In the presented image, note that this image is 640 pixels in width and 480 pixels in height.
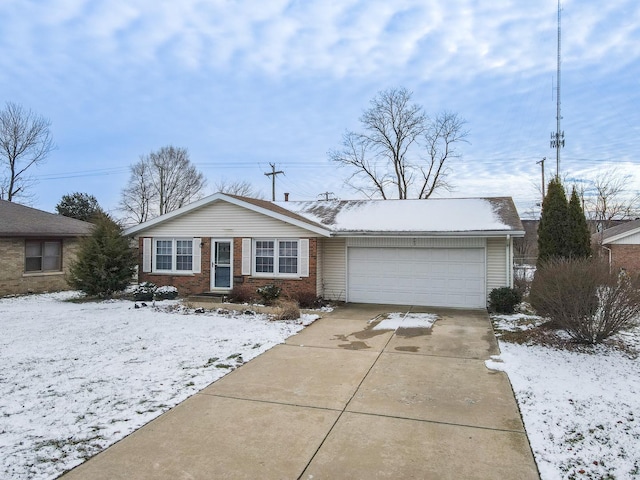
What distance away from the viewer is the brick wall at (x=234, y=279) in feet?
45.8

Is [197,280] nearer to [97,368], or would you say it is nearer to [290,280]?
[290,280]

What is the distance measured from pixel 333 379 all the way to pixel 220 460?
8.60 ft

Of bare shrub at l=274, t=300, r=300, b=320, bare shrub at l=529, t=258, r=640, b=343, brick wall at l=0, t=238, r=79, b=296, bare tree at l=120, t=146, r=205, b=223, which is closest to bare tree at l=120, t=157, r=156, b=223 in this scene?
bare tree at l=120, t=146, r=205, b=223

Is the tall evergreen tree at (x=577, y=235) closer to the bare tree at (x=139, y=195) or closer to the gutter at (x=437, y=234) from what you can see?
the gutter at (x=437, y=234)

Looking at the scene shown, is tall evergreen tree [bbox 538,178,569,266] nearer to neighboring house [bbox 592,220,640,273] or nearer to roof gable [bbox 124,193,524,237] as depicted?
roof gable [bbox 124,193,524,237]

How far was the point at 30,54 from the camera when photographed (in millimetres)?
12844

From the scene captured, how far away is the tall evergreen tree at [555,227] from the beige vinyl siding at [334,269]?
614 cm

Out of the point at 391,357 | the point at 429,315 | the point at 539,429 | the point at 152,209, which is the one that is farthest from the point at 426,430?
the point at 152,209

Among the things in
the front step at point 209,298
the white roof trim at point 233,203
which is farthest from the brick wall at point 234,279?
the front step at point 209,298

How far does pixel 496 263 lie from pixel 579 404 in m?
8.35

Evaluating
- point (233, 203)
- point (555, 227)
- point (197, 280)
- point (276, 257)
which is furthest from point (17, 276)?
point (555, 227)

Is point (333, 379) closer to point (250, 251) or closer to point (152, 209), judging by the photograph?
point (250, 251)

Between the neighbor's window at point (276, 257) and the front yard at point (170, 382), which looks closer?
the front yard at point (170, 382)

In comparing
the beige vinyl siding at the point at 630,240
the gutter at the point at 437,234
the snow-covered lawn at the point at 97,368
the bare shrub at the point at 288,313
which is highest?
the beige vinyl siding at the point at 630,240
